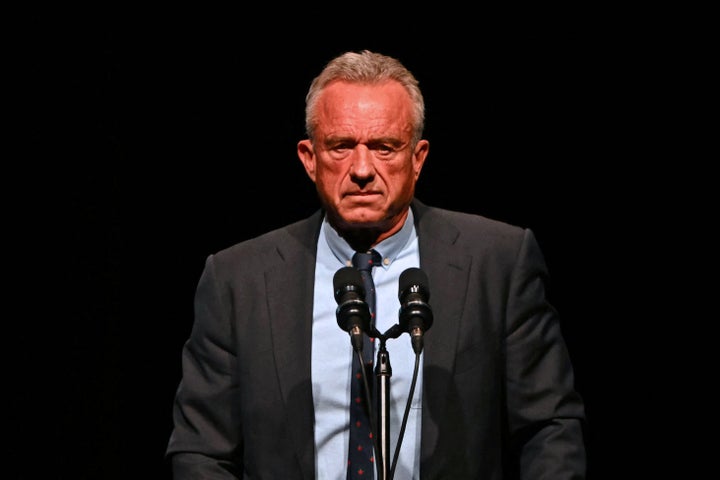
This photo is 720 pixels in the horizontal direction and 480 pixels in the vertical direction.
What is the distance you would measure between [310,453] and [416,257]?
1.90 ft

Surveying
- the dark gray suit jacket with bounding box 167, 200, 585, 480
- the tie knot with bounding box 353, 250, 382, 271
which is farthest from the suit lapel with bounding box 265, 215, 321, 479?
the tie knot with bounding box 353, 250, 382, 271

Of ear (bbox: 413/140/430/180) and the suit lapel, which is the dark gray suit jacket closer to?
the suit lapel

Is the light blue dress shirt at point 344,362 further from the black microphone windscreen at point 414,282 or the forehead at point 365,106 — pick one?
the black microphone windscreen at point 414,282

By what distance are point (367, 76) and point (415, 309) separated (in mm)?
799

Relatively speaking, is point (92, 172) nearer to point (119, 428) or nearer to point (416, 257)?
point (119, 428)

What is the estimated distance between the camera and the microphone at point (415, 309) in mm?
2119

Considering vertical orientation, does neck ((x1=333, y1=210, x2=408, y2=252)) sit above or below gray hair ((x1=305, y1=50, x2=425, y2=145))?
below

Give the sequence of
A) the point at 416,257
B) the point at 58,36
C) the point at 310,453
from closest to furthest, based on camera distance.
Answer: the point at 310,453, the point at 416,257, the point at 58,36

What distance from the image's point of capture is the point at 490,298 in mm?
2705

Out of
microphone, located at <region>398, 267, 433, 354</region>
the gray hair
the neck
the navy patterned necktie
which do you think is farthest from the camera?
the neck

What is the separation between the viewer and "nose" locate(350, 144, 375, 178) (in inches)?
104

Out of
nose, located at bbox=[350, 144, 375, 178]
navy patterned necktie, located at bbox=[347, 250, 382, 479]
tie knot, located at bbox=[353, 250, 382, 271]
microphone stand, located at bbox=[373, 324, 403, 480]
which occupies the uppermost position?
nose, located at bbox=[350, 144, 375, 178]

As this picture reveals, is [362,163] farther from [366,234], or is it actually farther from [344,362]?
[344,362]

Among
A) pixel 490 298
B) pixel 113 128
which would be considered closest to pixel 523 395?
pixel 490 298
